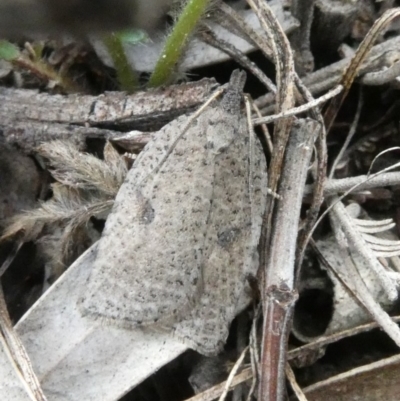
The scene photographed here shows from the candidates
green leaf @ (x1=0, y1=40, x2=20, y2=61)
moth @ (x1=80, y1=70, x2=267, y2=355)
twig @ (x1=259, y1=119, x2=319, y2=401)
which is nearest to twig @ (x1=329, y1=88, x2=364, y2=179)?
twig @ (x1=259, y1=119, x2=319, y2=401)

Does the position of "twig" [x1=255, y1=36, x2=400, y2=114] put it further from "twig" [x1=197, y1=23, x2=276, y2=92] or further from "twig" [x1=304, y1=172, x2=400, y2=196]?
"twig" [x1=304, y1=172, x2=400, y2=196]

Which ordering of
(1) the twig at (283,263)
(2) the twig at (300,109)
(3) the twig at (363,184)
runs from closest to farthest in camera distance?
(1) the twig at (283,263) < (2) the twig at (300,109) < (3) the twig at (363,184)

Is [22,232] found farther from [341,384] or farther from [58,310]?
[341,384]

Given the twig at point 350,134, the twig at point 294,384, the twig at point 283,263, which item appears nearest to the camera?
the twig at point 283,263

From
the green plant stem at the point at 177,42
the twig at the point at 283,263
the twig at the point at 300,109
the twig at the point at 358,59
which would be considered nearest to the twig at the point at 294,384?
the twig at the point at 283,263

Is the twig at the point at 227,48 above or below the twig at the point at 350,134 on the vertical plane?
above

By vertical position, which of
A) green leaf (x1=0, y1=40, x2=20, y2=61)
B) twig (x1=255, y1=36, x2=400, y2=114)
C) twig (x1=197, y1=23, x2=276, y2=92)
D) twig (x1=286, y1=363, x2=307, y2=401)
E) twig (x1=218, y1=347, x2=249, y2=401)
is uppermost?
green leaf (x1=0, y1=40, x2=20, y2=61)

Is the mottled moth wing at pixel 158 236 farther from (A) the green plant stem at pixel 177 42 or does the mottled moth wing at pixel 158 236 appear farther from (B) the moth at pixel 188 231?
(A) the green plant stem at pixel 177 42

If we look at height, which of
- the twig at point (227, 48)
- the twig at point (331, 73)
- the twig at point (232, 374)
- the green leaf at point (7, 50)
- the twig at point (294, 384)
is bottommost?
the twig at point (294, 384)
